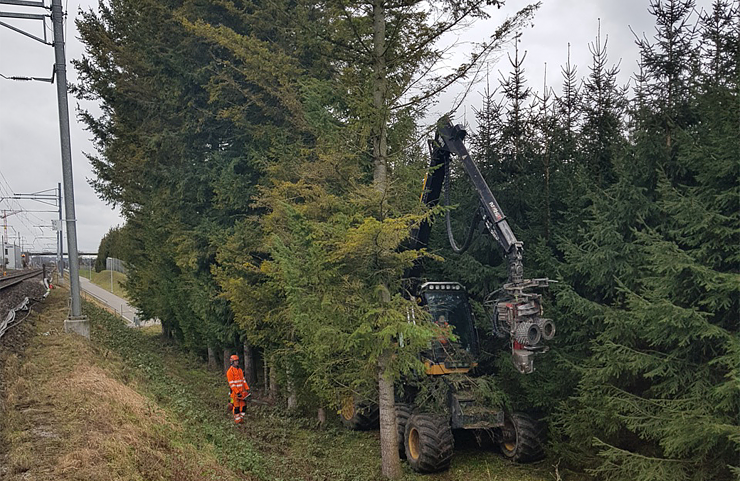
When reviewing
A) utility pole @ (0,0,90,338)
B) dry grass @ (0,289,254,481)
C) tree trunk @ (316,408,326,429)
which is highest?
utility pole @ (0,0,90,338)

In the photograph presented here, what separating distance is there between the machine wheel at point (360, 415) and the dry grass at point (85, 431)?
5.17 m

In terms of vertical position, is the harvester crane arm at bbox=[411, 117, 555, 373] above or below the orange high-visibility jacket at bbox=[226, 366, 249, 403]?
above

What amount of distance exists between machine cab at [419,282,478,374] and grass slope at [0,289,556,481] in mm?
2089

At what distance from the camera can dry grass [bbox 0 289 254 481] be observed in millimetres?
5918

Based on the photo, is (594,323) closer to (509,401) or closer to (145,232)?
(509,401)

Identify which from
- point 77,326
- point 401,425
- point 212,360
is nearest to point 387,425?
point 401,425

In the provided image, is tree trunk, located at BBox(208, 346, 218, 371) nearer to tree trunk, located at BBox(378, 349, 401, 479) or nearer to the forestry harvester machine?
the forestry harvester machine

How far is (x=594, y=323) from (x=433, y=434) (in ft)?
11.9

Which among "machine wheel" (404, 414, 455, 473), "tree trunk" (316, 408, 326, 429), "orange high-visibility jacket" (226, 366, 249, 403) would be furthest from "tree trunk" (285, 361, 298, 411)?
"machine wheel" (404, 414, 455, 473)

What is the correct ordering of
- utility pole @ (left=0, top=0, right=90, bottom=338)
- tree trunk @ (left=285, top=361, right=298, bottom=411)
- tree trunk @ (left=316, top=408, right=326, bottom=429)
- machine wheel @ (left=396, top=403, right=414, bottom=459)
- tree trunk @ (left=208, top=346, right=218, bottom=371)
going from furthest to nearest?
tree trunk @ (left=208, top=346, right=218, bottom=371)
tree trunk @ (left=285, top=361, right=298, bottom=411)
tree trunk @ (left=316, top=408, right=326, bottom=429)
utility pole @ (left=0, top=0, right=90, bottom=338)
machine wheel @ (left=396, top=403, right=414, bottom=459)

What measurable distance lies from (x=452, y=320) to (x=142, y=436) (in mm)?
6671

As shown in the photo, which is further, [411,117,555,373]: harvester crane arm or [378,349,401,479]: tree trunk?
[378,349,401,479]: tree trunk

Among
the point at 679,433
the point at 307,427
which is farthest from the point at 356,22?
the point at 307,427

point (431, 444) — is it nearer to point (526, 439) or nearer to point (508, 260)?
point (526, 439)
